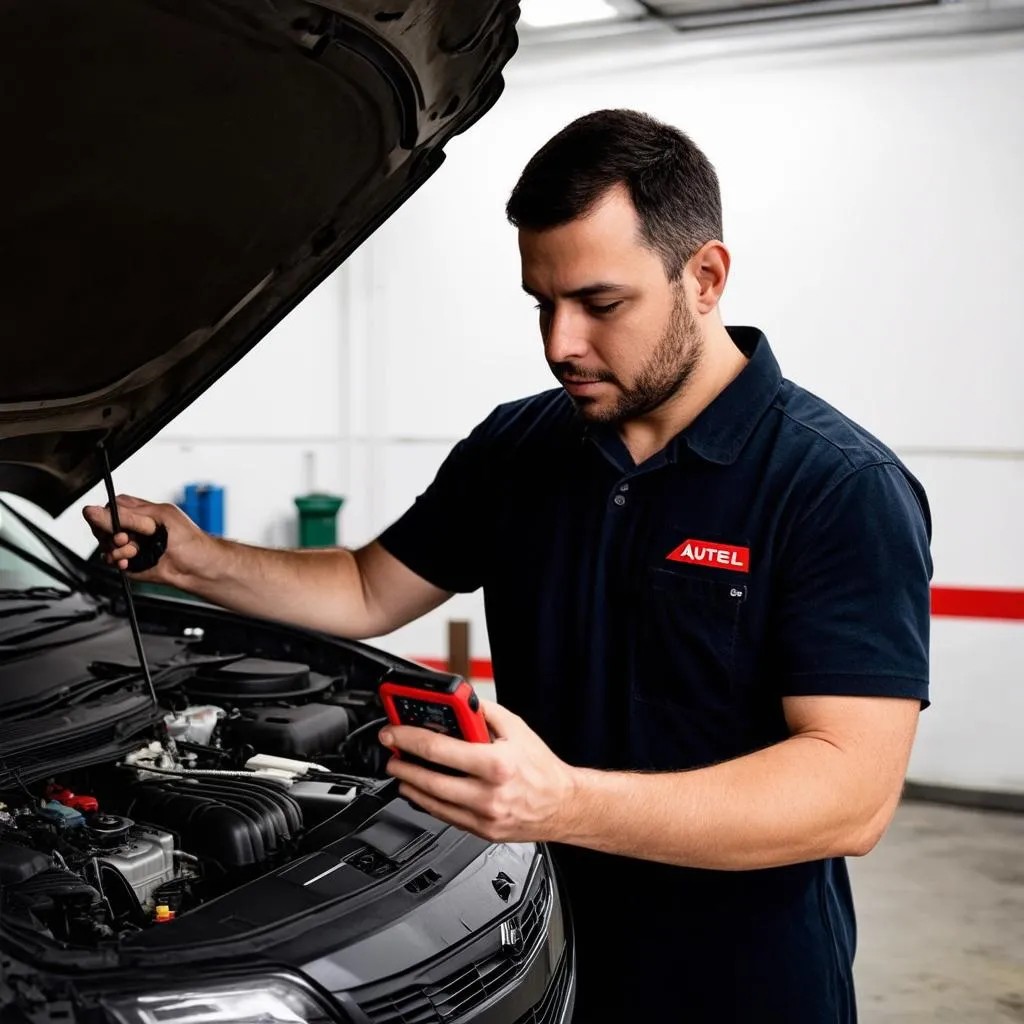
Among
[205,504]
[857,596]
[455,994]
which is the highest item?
[857,596]

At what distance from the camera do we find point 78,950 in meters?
1.34

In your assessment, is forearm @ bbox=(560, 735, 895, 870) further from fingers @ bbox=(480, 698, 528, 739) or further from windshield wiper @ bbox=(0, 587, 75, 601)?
windshield wiper @ bbox=(0, 587, 75, 601)

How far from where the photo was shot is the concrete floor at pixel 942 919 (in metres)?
3.04

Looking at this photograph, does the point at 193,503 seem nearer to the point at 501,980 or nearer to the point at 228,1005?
the point at 501,980

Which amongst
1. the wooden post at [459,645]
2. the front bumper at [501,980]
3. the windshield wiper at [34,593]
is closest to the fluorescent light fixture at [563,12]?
the wooden post at [459,645]

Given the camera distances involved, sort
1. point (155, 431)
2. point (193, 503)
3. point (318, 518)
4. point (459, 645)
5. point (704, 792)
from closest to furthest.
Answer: point (704, 792) < point (155, 431) < point (459, 645) < point (318, 518) < point (193, 503)

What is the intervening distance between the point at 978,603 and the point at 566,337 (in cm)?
344

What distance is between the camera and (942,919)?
140 inches

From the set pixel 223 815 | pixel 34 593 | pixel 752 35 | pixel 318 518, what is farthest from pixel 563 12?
pixel 223 815

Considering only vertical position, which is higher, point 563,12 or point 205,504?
point 563,12

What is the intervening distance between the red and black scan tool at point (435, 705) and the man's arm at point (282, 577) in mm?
793

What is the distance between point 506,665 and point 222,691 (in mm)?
809

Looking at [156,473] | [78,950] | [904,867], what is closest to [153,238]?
[78,950]

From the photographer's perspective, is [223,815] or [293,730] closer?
[223,815]
